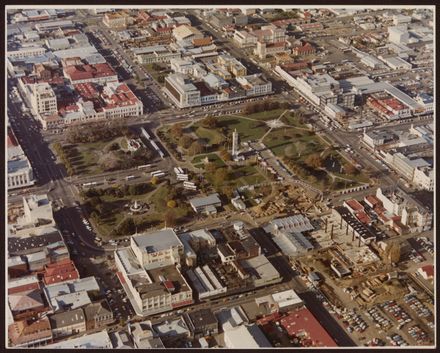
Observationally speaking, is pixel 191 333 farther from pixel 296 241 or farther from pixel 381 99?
pixel 381 99

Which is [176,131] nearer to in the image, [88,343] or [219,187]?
[219,187]

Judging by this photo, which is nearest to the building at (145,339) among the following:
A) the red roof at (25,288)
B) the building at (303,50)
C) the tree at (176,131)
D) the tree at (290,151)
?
the red roof at (25,288)

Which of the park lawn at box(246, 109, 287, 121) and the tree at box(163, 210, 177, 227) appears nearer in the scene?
the tree at box(163, 210, 177, 227)

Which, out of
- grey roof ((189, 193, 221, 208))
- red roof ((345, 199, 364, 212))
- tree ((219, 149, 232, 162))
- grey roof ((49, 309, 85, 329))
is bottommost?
tree ((219, 149, 232, 162))

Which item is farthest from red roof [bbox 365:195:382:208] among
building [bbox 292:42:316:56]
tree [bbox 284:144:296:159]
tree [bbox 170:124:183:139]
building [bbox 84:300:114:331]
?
building [bbox 292:42:316:56]

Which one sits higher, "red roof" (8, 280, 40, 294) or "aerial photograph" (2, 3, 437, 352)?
"red roof" (8, 280, 40, 294)

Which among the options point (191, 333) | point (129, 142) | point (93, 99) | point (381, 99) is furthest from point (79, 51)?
point (191, 333)

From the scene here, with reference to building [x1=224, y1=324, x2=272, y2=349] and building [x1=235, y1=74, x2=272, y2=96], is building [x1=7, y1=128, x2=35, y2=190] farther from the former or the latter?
building [x1=235, y1=74, x2=272, y2=96]
